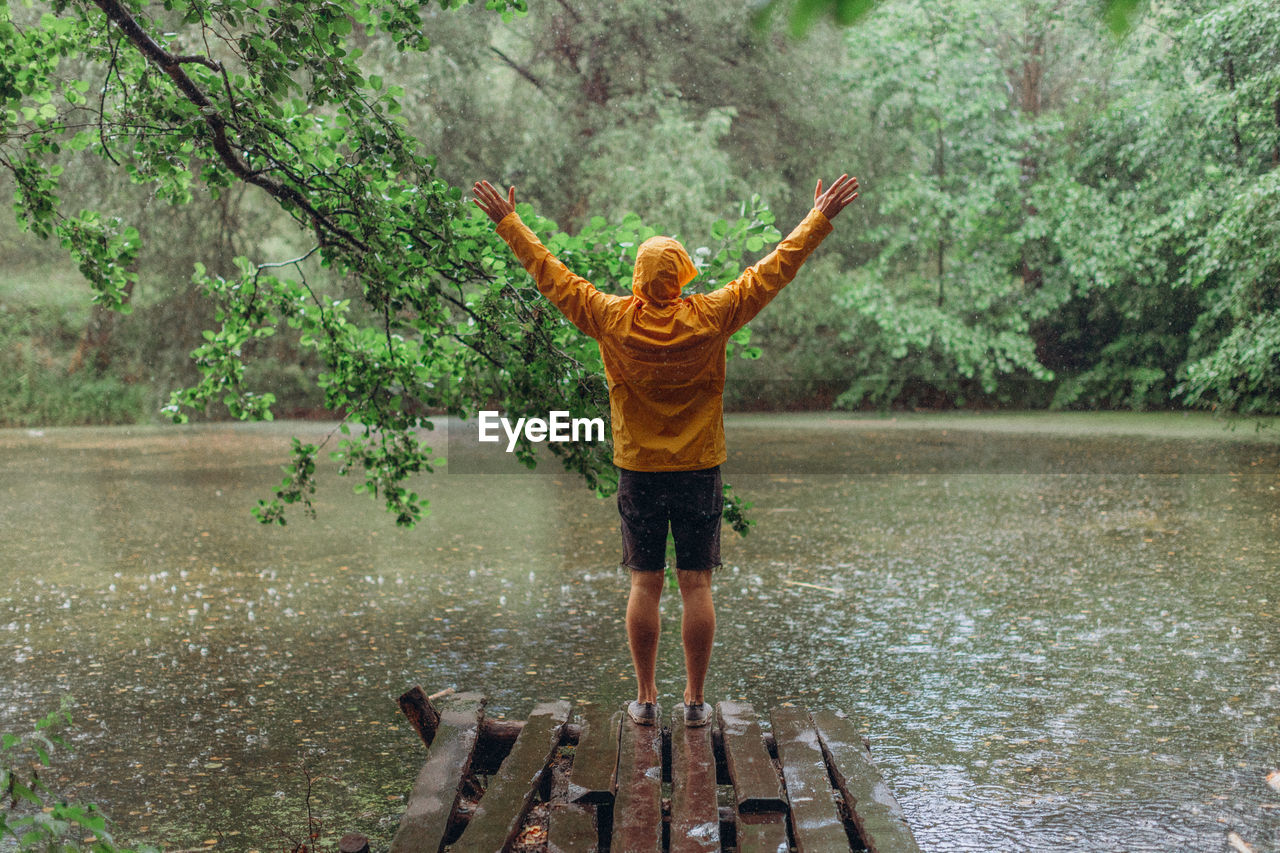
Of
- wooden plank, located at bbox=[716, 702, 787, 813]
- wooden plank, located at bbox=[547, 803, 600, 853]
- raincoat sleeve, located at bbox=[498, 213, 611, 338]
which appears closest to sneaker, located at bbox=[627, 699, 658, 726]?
wooden plank, located at bbox=[716, 702, 787, 813]

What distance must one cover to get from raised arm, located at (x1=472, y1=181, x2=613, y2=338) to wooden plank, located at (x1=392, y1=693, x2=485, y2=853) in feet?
4.60

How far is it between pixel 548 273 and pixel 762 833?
1.94 m

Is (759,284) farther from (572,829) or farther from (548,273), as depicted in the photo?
(572,829)

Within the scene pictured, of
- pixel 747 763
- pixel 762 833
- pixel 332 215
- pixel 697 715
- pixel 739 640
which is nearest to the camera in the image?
pixel 762 833

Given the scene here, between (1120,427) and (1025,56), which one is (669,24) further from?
(1120,427)

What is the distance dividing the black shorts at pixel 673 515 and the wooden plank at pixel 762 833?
915 mm

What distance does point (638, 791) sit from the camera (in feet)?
10.7

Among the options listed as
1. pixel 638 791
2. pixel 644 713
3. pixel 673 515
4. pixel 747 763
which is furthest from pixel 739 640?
pixel 638 791

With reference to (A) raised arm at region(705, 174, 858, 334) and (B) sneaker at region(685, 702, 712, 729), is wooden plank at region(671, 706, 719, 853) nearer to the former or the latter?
(B) sneaker at region(685, 702, 712, 729)

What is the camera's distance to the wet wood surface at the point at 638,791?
116 inches

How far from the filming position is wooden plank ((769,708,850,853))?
2.93 meters

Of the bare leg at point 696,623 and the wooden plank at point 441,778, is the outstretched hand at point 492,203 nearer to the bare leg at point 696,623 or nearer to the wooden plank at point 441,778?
the bare leg at point 696,623

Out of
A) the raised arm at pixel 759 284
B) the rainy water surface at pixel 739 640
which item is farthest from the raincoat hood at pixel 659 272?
the rainy water surface at pixel 739 640

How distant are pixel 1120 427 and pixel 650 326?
17.3 meters
